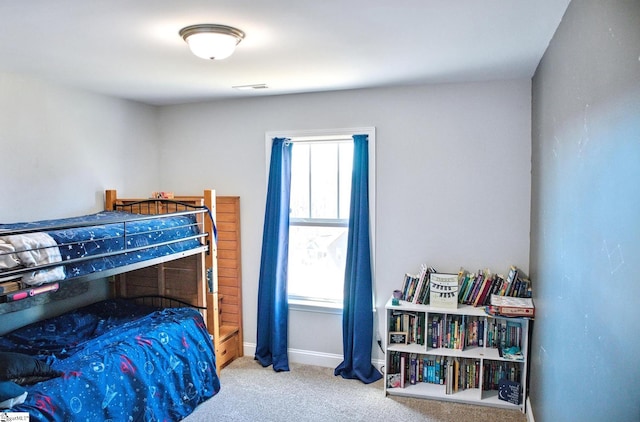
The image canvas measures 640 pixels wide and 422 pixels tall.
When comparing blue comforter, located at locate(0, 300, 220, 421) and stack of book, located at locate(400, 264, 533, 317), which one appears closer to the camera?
blue comforter, located at locate(0, 300, 220, 421)

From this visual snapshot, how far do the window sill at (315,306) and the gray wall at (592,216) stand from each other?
167 centimetres

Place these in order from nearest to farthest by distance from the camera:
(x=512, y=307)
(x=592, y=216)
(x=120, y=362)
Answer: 1. (x=592, y=216)
2. (x=120, y=362)
3. (x=512, y=307)

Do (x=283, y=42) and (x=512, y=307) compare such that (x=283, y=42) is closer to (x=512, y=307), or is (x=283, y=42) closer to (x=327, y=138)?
(x=327, y=138)

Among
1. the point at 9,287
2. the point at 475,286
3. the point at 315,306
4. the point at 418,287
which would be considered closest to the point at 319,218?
the point at 315,306

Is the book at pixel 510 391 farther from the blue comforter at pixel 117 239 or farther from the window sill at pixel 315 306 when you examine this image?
the blue comforter at pixel 117 239

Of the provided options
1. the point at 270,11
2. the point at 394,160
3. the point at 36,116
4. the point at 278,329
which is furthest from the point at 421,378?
the point at 36,116

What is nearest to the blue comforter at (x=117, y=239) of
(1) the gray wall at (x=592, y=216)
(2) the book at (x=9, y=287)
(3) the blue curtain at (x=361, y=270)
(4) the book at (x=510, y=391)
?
(2) the book at (x=9, y=287)

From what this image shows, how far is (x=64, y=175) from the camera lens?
3.31 metres

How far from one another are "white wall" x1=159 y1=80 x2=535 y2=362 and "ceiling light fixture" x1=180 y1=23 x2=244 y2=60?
157 cm

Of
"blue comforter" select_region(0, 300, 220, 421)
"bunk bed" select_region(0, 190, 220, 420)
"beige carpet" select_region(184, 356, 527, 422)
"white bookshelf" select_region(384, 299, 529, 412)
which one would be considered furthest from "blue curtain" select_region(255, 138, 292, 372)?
"white bookshelf" select_region(384, 299, 529, 412)

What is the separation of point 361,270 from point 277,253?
0.74m

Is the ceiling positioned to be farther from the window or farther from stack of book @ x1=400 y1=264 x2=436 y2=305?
stack of book @ x1=400 y1=264 x2=436 y2=305

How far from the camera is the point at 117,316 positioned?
Answer: 3312mm

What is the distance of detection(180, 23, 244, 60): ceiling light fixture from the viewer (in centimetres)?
204
